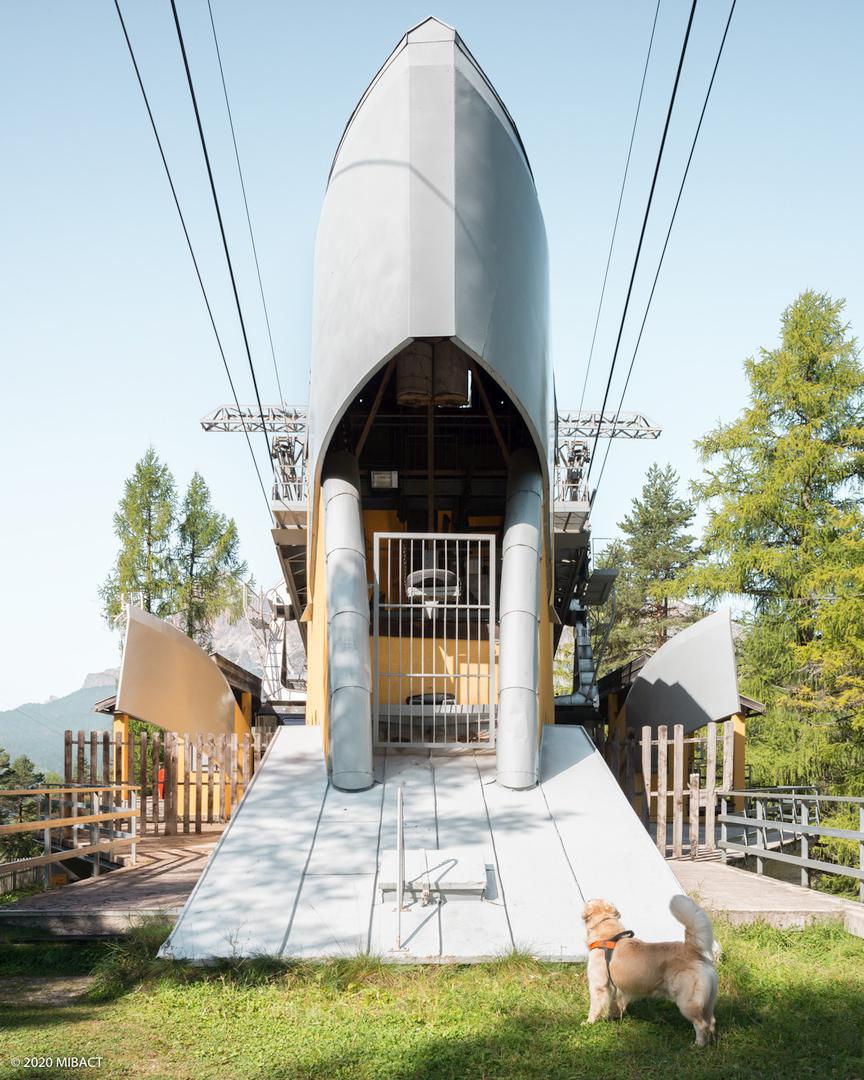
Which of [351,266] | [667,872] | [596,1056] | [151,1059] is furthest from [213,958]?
[351,266]

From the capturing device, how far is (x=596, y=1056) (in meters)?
5.26

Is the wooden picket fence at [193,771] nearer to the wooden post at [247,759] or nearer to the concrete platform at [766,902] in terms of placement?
the wooden post at [247,759]

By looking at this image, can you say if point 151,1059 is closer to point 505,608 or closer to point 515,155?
point 505,608

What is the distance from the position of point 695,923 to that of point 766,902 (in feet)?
10.6

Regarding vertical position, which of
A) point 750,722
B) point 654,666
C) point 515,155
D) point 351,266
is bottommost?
point 750,722

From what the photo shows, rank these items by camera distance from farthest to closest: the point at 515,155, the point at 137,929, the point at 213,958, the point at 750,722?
the point at 750,722 → the point at 515,155 → the point at 137,929 → the point at 213,958

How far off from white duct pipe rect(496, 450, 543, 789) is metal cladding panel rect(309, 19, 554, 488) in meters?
0.76

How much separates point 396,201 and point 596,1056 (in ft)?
23.7

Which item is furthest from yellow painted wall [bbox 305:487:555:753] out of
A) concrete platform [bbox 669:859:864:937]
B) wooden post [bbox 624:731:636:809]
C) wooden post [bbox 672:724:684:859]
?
concrete platform [bbox 669:859:864:937]

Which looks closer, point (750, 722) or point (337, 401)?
Result: point (337, 401)

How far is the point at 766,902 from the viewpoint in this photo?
812cm

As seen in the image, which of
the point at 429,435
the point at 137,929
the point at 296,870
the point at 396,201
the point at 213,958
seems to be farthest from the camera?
the point at 429,435

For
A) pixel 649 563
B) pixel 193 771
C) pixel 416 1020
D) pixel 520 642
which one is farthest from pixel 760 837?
pixel 649 563

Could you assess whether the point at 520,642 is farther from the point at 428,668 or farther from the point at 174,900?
the point at 174,900
